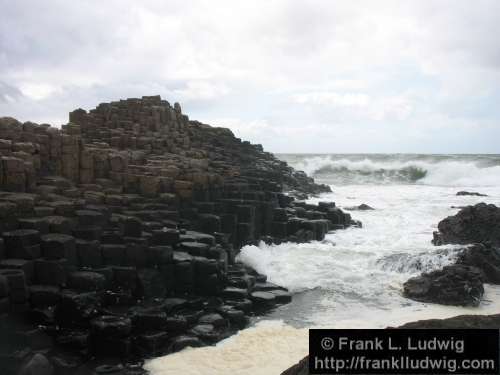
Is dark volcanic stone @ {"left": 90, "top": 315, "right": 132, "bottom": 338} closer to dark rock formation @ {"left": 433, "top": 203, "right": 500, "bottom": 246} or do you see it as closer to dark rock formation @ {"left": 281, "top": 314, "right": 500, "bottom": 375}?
dark rock formation @ {"left": 281, "top": 314, "right": 500, "bottom": 375}

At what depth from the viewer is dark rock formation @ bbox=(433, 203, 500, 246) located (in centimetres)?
1315

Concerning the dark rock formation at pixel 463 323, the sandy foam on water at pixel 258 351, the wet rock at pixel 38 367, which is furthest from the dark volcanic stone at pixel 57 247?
the dark rock formation at pixel 463 323

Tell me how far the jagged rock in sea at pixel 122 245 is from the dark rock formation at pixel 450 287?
2.54 m

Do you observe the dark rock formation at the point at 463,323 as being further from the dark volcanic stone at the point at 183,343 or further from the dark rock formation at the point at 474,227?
the dark rock formation at the point at 474,227

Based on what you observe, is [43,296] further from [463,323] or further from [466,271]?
[466,271]

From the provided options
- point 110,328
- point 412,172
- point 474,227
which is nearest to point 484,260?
point 474,227

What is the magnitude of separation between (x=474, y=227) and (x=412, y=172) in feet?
110

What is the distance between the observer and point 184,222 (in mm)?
11281

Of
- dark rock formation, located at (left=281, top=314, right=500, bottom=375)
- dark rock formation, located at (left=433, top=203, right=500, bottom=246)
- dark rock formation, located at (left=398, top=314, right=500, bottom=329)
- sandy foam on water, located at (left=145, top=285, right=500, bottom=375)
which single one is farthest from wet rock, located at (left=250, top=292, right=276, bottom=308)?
dark rock formation, located at (left=433, top=203, right=500, bottom=246)

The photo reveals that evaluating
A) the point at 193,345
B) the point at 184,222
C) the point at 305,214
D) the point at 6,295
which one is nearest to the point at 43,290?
the point at 6,295

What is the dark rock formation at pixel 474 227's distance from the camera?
13.1 m

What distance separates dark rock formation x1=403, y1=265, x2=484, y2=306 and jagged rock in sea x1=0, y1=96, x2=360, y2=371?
2.54 m

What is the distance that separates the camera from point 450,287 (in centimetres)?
920

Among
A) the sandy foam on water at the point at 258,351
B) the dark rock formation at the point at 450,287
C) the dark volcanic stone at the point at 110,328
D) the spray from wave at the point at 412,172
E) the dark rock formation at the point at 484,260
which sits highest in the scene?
the spray from wave at the point at 412,172
